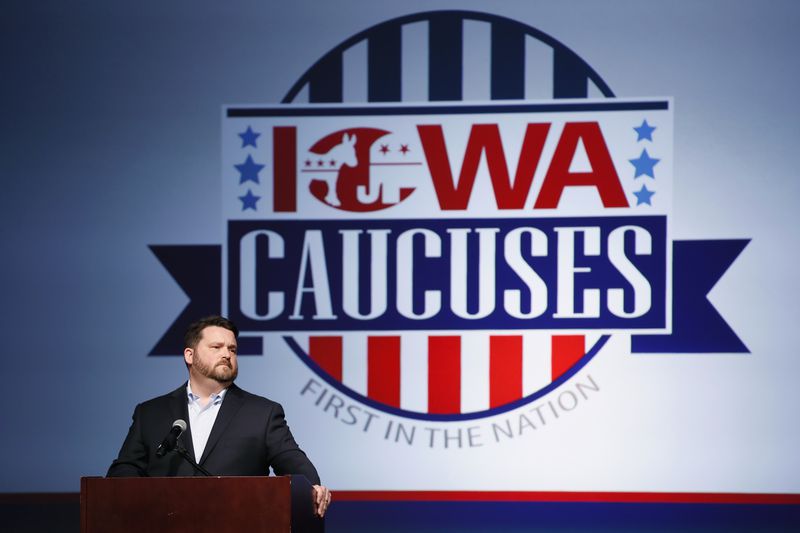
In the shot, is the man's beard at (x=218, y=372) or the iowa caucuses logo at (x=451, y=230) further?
the iowa caucuses logo at (x=451, y=230)

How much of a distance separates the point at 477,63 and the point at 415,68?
30 cm

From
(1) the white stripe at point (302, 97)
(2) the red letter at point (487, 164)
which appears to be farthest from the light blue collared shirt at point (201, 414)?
(1) the white stripe at point (302, 97)

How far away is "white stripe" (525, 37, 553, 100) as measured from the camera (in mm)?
3992

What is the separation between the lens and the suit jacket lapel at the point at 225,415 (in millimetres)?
2578

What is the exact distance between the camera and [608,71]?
3.97 metres

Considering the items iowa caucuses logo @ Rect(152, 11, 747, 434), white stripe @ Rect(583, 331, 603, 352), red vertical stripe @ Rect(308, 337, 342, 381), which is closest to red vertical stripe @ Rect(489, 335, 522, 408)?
iowa caucuses logo @ Rect(152, 11, 747, 434)

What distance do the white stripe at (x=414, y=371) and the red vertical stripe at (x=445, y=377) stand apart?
3 cm

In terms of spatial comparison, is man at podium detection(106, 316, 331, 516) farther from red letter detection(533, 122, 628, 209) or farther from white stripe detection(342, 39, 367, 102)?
red letter detection(533, 122, 628, 209)

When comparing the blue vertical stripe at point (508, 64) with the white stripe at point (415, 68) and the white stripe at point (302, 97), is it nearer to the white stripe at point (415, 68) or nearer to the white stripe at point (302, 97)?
the white stripe at point (415, 68)

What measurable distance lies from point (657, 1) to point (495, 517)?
8.28 feet

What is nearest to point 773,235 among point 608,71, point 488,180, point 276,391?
point 608,71

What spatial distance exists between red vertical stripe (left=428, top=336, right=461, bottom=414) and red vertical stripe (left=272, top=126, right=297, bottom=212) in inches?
38.3

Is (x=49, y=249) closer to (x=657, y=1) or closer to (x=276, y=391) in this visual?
(x=276, y=391)

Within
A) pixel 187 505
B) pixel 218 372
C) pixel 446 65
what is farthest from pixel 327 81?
pixel 187 505
